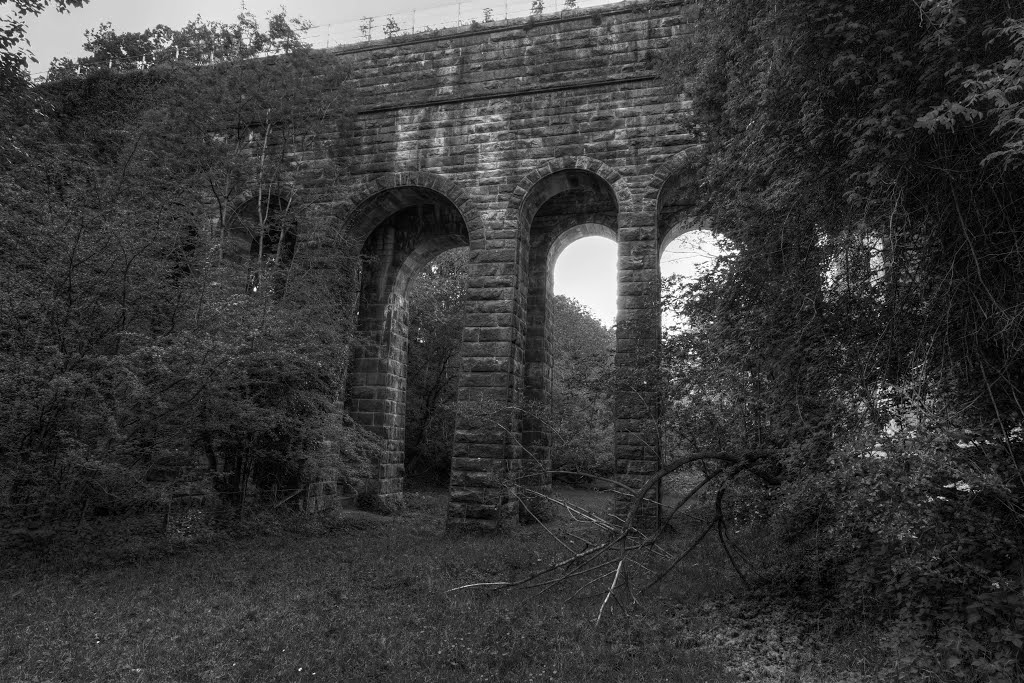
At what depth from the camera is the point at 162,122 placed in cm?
1142

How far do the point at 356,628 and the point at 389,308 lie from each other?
8956 millimetres

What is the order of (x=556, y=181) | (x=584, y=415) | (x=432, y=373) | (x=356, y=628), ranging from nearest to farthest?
1. (x=356, y=628)
2. (x=584, y=415)
3. (x=556, y=181)
4. (x=432, y=373)

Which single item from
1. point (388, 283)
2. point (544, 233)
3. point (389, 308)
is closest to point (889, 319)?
point (544, 233)

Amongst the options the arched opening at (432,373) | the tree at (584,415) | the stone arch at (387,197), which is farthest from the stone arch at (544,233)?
the arched opening at (432,373)

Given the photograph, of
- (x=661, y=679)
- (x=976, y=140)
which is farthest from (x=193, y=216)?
(x=976, y=140)

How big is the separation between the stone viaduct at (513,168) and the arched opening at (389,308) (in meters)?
0.08

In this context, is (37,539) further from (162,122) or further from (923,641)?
(923,641)

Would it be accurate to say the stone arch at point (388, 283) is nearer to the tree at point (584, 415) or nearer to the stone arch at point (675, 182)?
the tree at point (584, 415)

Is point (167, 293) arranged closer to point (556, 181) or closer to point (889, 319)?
point (556, 181)

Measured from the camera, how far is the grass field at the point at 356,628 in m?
4.55

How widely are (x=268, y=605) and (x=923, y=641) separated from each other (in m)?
5.24

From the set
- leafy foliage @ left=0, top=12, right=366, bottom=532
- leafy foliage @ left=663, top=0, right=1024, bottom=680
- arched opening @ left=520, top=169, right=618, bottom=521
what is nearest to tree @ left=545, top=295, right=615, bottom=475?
arched opening @ left=520, top=169, right=618, bottom=521

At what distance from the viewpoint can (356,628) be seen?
5.36 m

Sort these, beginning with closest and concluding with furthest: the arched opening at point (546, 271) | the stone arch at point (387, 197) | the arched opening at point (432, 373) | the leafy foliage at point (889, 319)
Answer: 1. the leafy foliage at point (889, 319)
2. the stone arch at point (387, 197)
3. the arched opening at point (546, 271)
4. the arched opening at point (432, 373)
